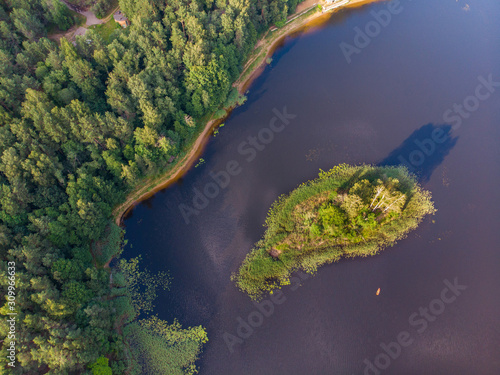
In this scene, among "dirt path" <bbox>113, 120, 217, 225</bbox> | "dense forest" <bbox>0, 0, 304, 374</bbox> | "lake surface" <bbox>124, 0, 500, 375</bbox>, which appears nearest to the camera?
"dense forest" <bbox>0, 0, 304, 374</bbox>

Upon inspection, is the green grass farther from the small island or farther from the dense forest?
the small island

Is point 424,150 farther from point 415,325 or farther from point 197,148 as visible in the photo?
point 197,148

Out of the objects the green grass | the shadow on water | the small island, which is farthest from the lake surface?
the green grass

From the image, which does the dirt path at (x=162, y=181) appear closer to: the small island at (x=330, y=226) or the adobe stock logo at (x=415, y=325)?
the small island at (x=330, y=226)

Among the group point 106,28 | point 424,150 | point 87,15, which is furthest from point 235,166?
point 87,15

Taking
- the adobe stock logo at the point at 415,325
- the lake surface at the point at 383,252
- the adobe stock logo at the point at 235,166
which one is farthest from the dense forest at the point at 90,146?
the adobe stock logo at the point at 415,325

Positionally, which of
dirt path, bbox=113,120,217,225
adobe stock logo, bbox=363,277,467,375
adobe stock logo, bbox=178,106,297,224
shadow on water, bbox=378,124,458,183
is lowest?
adobe stock logo, bbox=363,277,467,375

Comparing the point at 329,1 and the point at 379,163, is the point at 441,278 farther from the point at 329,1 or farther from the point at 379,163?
the point at 329,1
